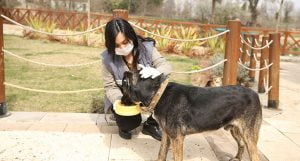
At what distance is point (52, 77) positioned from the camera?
7898 millimetres

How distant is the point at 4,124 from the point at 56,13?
15.1 m

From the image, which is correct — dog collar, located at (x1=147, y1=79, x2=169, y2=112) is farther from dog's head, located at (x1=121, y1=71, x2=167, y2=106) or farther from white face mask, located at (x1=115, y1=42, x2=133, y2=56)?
white face mask, located at (x1=115, y1=42, x2=133, y2=56)

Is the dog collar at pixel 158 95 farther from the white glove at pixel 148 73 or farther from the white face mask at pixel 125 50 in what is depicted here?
the white face mask at pixel 125 50

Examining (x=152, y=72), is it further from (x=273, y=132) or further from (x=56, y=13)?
(x=56, y=13)

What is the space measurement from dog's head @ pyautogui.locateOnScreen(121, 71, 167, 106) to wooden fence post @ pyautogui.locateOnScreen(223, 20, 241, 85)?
2206 millimetres

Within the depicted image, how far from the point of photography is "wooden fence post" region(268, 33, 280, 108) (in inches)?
224

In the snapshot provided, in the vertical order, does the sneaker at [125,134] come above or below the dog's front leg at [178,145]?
below

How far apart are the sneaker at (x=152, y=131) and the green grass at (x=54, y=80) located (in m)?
1.29

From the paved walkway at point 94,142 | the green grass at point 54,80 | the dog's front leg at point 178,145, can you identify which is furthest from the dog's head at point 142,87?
the green grass at point 54,80

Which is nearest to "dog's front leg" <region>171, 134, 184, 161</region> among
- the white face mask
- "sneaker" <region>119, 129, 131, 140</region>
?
the white face mask

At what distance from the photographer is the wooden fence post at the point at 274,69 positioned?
5.69m

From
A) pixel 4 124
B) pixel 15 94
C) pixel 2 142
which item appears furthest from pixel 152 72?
pixel 15 94

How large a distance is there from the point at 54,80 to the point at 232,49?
4378 millimetres

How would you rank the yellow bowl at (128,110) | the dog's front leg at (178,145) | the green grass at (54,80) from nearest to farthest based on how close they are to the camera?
the dog's front leg at (178,145)
the yellow bowl at (128,110)
the green grass at (54,80)
